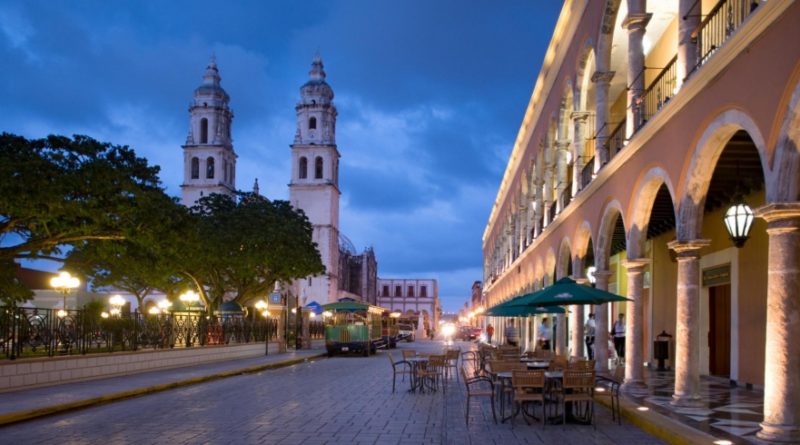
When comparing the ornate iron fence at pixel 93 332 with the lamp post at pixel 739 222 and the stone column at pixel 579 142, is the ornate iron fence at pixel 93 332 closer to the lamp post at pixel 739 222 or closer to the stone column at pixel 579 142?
the stone column at pixel 579 142

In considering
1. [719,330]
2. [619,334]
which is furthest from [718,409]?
[619,334]

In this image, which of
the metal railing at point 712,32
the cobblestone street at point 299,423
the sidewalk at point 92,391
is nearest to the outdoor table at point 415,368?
the cobblestone street at point 299,423

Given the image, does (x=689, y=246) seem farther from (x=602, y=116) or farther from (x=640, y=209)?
(x=602, y=116)

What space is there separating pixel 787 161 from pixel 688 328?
4.24 metres

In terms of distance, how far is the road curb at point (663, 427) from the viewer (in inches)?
379

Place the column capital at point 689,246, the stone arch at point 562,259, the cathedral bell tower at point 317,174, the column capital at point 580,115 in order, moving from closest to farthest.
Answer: the column capital at point 689,246 < the column capital at point 580,115 < the stone arch at point 562,259 < the cathedral bell tower at point 317,174

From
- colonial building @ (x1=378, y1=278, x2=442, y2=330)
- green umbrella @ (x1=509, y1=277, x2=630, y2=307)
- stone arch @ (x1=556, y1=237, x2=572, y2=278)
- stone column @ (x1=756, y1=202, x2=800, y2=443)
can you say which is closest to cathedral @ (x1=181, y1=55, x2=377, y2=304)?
colonial building @ (x1=378, y1=278, x2=442, y2=330)

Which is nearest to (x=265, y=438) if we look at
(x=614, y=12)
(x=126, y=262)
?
(x=614, y=12)

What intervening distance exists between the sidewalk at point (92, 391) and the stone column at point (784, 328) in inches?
423

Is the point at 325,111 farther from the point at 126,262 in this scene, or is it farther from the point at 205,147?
the point at 126,262

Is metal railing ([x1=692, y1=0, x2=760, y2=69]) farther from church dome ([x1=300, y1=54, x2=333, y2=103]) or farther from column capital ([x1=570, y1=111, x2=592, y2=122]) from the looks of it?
church dome ([x1=300, y1=54, x2=333, y2=103])

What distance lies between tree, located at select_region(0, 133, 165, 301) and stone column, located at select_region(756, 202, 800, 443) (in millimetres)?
16164

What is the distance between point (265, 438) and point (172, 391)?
806 centimetres

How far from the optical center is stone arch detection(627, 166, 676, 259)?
14.7 metres
